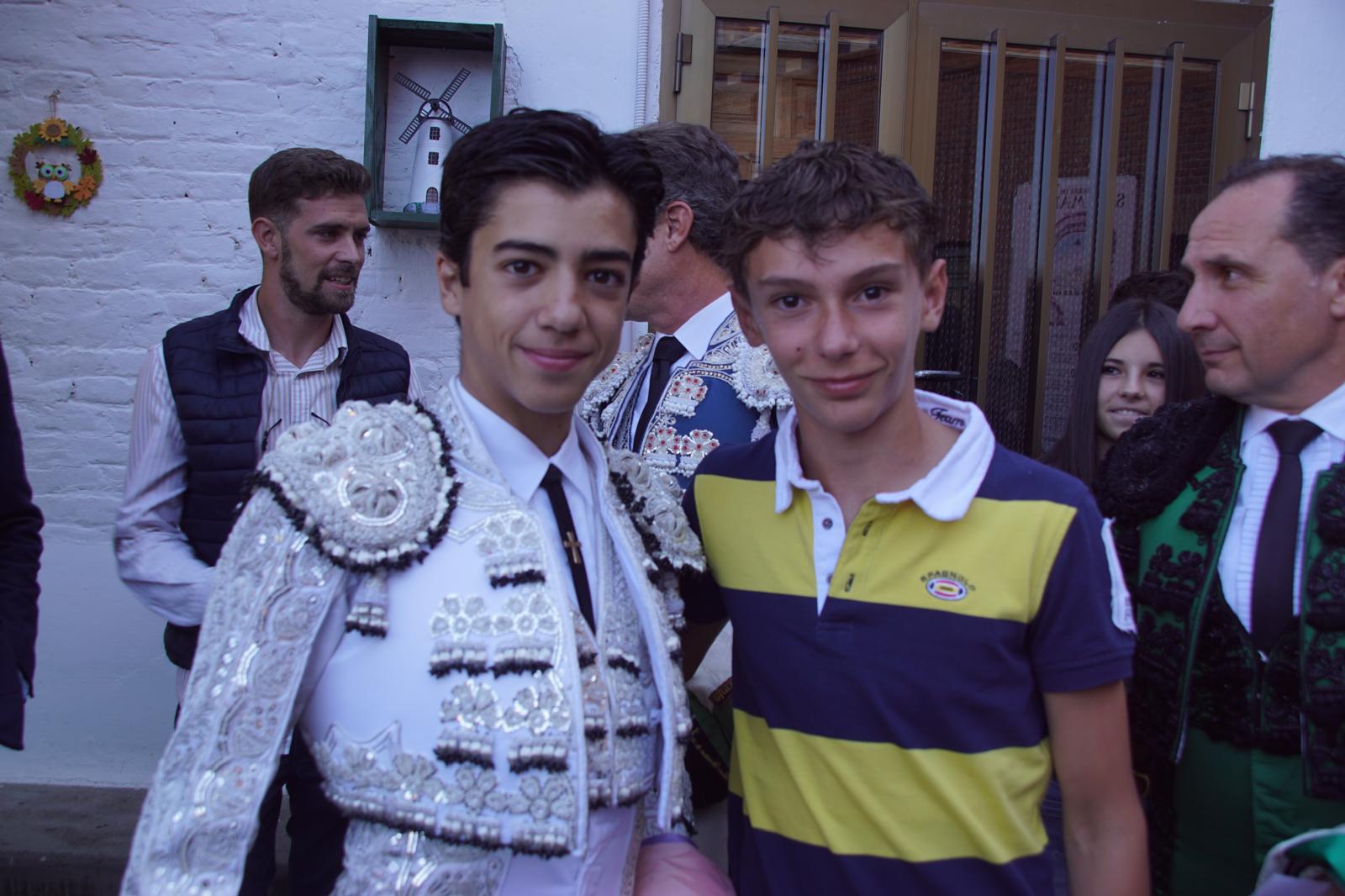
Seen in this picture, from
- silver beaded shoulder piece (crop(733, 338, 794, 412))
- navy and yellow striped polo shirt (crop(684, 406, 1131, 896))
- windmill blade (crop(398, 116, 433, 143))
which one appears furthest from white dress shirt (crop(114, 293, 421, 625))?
navy and yellow striped polo shirt (crop(684, 406, 1131, 896))

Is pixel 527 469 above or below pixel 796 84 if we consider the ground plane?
below

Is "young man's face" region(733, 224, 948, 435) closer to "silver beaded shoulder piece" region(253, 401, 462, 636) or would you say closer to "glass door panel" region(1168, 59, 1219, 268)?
"silver beaded shoulder piece" region(253, 401, 462, 636)

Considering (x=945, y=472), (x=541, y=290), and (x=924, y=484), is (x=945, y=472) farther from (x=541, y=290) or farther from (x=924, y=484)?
(x=541, y=290)

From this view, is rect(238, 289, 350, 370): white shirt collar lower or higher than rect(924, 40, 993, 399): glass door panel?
lower

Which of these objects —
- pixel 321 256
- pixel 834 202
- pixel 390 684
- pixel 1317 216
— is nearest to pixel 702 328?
pixel 834 202

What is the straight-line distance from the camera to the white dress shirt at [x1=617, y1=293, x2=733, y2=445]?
8.18 ft

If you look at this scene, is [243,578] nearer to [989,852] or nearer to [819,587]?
[819,587]

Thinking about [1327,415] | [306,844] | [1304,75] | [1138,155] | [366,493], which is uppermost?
[1304,75]

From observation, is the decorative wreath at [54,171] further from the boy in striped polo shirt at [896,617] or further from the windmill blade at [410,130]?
the boy in striped polo shirt at [896,617]

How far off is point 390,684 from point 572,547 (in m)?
0.31

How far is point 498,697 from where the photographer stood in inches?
50.3

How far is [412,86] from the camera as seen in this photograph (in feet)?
11.8

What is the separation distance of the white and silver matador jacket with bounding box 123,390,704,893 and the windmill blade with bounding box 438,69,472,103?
8.33 feet

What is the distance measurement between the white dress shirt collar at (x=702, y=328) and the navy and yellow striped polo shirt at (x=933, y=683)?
1014mm
